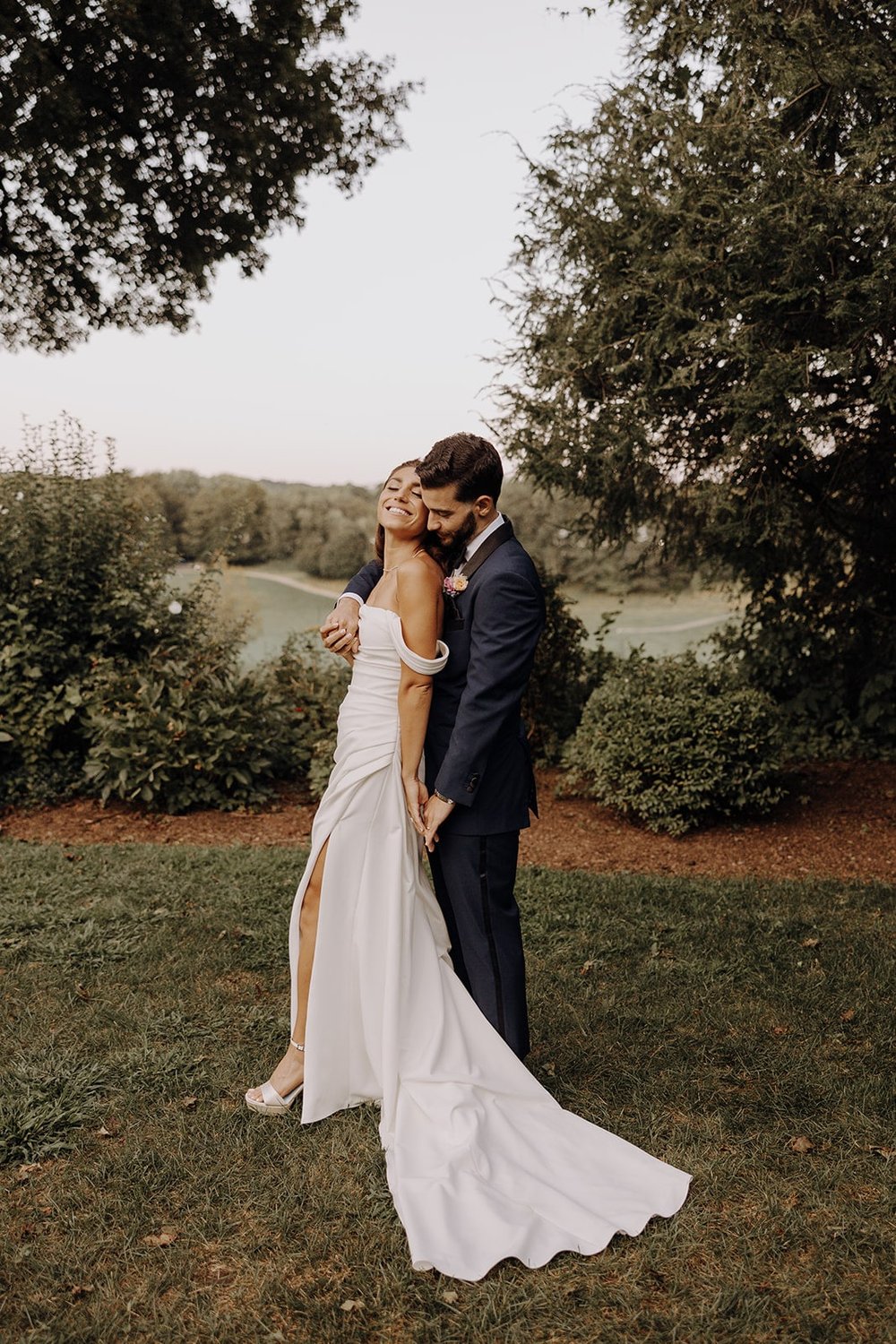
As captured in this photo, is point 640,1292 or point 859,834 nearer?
point 640,1292

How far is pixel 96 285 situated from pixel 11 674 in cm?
441

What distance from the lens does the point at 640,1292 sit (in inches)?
108

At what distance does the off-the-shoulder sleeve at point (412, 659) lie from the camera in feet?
11.1

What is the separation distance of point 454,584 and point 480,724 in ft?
1.52

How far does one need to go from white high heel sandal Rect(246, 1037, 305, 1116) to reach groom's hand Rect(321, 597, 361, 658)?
1524mm

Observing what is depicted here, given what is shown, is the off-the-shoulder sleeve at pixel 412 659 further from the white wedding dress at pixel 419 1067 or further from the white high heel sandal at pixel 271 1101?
the white high heel sandal at pixel 271 1101

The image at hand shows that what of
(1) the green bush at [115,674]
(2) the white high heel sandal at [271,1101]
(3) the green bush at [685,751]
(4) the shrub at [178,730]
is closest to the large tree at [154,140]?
(1) the green bush at [115,674]

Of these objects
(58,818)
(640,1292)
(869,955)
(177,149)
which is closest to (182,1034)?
(640,1292)

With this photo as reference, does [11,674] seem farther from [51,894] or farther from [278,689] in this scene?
[51,894]

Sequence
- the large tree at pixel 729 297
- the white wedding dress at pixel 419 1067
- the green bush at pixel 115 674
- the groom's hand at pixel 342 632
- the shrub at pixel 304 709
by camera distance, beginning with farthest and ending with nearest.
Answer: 1. the shrub at pixel 304 709
2. the green bush at pixel 115 674
3. the large tree at pixel 729 297
4. the groom's hand at pixel 342 632
5. the white wedding dress at pixel 419 1067

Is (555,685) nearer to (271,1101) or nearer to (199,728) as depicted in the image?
(199,728)

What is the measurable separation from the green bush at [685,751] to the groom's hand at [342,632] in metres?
4.23

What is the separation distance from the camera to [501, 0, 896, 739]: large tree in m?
6.38

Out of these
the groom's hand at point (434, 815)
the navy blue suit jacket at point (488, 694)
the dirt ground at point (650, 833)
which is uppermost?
the navy blue suit jacket at point (488, 694)
